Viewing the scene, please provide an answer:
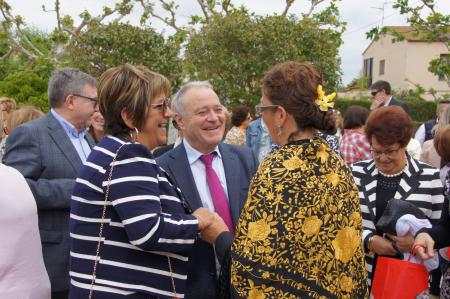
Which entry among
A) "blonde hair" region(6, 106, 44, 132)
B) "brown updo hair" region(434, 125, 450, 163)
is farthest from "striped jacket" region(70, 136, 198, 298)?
"blonde hair" region(6, 106, 44, 132)

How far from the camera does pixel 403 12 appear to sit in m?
11.0

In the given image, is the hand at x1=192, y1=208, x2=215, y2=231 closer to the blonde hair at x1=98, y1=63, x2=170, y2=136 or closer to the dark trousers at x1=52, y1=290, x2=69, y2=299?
the blonde hair at x1=98, y1=63, x2=170, y2=136

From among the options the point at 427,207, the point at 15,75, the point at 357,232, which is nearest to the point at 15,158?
the point at 357,232

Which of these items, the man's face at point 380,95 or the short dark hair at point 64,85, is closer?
the short dark hair at point 64,85

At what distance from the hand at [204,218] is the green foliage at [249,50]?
41.0 feet

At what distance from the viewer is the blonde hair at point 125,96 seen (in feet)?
8.61

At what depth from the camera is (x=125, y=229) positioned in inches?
96.0

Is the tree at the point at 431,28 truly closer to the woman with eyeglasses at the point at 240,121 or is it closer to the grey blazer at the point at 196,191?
the woman with eyeglasses at the point at 240,121

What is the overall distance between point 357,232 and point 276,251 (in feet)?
1.60

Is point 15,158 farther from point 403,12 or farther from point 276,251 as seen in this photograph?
point 403,12

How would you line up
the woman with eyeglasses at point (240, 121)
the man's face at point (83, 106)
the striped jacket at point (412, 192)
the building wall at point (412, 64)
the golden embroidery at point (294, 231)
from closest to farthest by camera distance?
1. the golden embroidery at point (294, 231)
2. the striped jacket at point (412, 192)
3. the man's face at point (83, 106)
4. the woman with eyeglasses at point (240, 121)
5. the building wall at point (412, 64)

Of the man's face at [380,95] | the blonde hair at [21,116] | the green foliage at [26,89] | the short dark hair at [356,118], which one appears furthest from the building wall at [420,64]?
the blonde hair at [21,116]

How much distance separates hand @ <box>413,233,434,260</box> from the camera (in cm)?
319

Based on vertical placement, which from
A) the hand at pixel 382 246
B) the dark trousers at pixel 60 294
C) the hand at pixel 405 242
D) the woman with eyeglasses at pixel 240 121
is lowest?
the dark trousers at pixel 60 294
